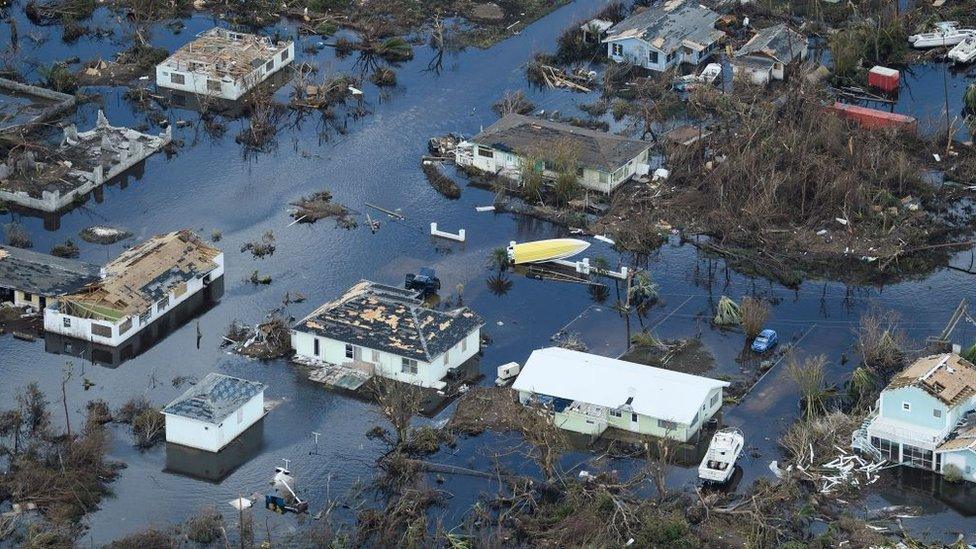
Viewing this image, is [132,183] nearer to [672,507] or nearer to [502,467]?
[502,467]

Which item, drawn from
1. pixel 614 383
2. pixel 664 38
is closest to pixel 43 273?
pixel 614 383

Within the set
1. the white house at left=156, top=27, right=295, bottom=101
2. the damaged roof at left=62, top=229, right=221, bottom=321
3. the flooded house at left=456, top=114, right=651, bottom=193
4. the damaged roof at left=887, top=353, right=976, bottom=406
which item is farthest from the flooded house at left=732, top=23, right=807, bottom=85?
the damaged roof at left=62, top=229, right=221, bottom=321

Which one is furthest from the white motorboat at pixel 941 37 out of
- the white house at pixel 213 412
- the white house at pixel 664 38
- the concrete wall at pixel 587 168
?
the white house at pixel 213 412

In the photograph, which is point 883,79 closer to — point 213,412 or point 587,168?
point 587,168

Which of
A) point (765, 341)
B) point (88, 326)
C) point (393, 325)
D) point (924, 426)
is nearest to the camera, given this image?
point (924, 426)

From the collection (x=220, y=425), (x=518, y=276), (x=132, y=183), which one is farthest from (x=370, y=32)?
(x=220, y=425)

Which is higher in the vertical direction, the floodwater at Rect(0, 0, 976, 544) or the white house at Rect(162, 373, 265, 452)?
the white house at Rect(162, 373, 265, 452)

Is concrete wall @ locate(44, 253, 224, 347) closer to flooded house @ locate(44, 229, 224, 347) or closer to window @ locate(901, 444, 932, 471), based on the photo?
flooded house @ locate(44, 229, 224, 347)
